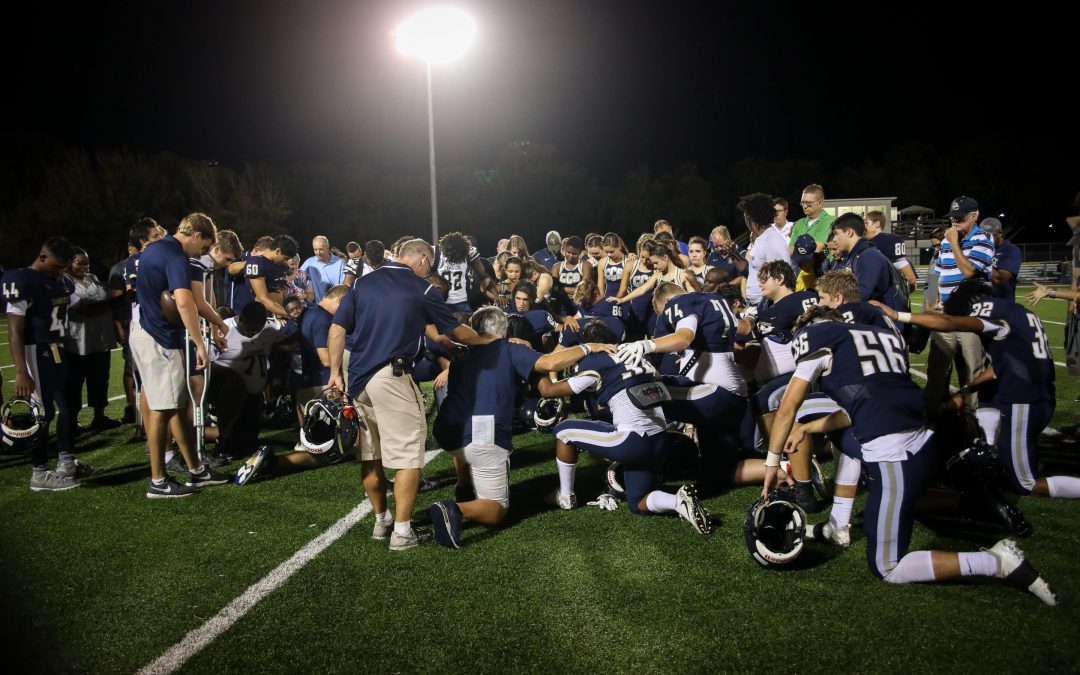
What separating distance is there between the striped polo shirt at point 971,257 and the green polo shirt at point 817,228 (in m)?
1.40

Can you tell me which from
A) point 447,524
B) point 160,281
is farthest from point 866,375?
point 160,281

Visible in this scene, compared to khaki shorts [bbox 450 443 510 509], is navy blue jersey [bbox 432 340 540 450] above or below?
above

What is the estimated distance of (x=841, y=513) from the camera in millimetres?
4348

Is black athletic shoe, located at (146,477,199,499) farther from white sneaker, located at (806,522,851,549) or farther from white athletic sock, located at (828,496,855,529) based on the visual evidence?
white athletic sock, located at (828,496,855,529)

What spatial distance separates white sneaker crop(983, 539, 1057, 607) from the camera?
11.1ft

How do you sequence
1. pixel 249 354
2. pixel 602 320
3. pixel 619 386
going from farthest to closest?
pixel 602 320 → pixel 249 354 → pixel 619 386

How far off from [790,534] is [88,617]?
3.86 metres

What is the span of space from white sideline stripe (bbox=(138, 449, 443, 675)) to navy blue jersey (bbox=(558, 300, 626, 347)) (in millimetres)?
3413

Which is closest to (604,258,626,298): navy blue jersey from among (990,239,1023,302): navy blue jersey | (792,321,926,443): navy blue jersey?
(990,239,1023,302): navy blue jersey

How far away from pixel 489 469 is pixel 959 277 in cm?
622

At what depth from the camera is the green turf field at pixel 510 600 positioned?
3176 mm

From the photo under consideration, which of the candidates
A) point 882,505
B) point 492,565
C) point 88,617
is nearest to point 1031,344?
point 882,505

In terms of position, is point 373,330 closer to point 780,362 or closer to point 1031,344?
point 780,362

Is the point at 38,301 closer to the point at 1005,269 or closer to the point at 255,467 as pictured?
the point at 255,467
